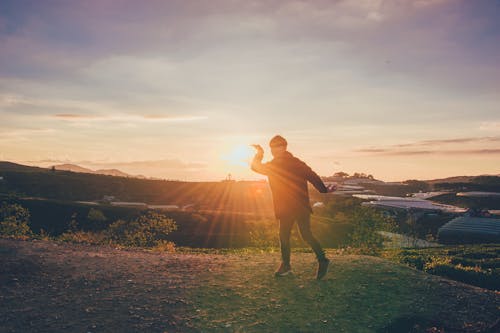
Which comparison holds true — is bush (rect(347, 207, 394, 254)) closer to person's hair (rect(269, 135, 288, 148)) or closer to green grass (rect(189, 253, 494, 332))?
green grass (rect(189, 253, 494, 332))

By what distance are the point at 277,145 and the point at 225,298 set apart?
10.1 ft

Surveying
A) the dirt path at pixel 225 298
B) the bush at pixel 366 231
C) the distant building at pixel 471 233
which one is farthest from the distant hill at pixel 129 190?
the dirt path at pixel 225 298

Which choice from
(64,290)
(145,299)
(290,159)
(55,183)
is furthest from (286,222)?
(55,183)

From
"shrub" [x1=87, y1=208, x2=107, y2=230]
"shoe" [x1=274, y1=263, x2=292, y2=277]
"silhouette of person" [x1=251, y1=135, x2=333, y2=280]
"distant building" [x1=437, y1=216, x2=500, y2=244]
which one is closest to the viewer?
"silhouette of person" [x1=251, y1=135, x2=333, y2=280]

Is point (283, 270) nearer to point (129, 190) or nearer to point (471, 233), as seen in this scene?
point (471, 233)

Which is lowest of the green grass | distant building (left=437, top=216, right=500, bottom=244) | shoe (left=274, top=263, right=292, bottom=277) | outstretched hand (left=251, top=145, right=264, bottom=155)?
distant building (left=437, top=216, right=500, bottom=244)

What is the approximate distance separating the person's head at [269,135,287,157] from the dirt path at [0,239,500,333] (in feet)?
8.29

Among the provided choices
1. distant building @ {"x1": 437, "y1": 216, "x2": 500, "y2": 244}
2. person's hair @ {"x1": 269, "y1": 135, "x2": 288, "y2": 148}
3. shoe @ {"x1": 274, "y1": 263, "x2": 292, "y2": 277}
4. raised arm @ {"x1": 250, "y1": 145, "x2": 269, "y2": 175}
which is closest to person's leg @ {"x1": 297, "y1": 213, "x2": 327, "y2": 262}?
shoe @ {"x1": 274, "y1": 263, "x2": 292, "y2": 277}

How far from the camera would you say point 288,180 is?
8039 millimetres

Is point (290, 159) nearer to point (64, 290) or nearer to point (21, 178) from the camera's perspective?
point (64, 290)

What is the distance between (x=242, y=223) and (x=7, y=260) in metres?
28.8

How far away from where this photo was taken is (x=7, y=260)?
8875 millimetres

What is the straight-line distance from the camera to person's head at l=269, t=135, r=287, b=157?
812cm

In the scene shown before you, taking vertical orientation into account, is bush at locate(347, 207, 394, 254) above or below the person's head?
below
